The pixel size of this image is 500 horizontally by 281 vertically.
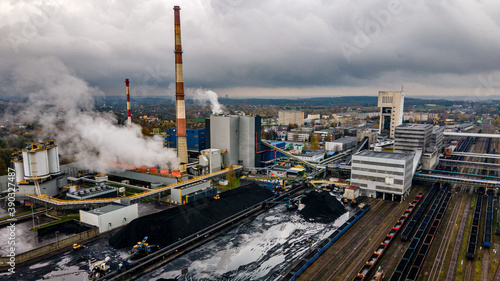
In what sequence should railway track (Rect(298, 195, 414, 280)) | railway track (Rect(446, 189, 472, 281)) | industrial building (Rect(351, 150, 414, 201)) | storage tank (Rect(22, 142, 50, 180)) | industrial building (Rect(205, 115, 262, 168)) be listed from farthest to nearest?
industrial building (Rect(205, 115, 262, 168))
industrial building (Rect(351, 150, 414, 201))
storage tank (Rect(22, 142, 50, 180))
railway track (Rect(298, 195, 414, 280))
railway track (Rect(446, 189, 472, 281))

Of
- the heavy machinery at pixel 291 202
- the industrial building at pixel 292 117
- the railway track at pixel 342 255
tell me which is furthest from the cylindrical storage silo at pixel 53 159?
the industrial building at pixel 292 117

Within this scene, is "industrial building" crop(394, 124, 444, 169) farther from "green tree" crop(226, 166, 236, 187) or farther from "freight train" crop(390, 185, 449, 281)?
"green tree" crop(226, 166, 236, 187)

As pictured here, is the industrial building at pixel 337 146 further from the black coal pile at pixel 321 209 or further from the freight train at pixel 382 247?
the black coal pile at pixel 321 209

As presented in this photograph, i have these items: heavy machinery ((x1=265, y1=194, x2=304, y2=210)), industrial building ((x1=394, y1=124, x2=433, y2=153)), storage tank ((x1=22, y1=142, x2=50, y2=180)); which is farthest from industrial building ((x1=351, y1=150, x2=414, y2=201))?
storage tank ((x1=22, y1=142, x2=50, y2=180))

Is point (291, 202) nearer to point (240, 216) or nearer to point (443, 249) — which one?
point (240, 216)

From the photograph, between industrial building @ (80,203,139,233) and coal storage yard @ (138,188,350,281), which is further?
industrial building @ (80,203,139,233)

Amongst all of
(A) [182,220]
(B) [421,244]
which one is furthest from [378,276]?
(A) [182,220]

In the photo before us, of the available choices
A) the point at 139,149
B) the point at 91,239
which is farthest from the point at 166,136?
the point at 91,239

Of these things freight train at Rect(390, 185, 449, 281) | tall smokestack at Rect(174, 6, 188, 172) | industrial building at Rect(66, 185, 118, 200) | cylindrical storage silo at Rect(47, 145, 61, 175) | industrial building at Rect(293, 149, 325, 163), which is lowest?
freight train at Rect(390, 185, 449, 281)

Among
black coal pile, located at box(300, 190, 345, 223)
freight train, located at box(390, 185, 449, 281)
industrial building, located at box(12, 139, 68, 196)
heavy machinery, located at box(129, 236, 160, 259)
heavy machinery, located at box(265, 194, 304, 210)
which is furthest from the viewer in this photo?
heavy machinery, located at box(265, 194, 304, 210)
